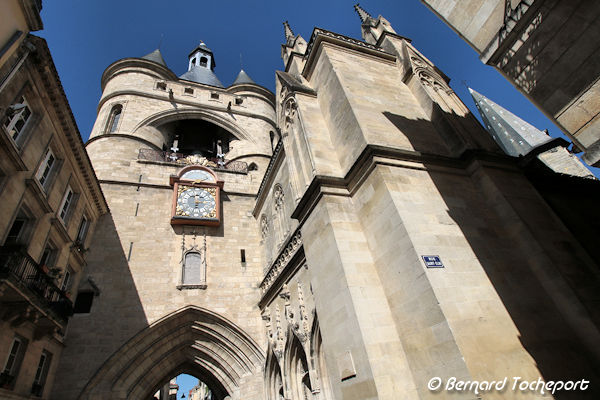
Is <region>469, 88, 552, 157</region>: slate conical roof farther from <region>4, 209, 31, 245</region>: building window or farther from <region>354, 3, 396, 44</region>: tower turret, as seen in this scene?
<region>4, 209, 31, 245</region>: building window

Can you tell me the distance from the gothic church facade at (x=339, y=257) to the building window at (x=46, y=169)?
3.44 meters

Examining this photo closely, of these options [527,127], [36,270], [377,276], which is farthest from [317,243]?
[527,127]

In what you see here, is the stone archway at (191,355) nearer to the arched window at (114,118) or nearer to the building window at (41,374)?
the building window at (41,374)

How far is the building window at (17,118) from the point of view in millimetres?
6105

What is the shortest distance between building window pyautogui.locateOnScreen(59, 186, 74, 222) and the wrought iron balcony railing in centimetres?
213

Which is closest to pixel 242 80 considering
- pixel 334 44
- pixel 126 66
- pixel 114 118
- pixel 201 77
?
pixel 201 77

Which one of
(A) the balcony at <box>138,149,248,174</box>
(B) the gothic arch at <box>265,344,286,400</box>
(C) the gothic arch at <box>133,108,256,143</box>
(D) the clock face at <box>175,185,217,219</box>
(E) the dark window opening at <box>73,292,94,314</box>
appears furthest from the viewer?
(C) the gothic arch at <box>133,108,256,143</box>

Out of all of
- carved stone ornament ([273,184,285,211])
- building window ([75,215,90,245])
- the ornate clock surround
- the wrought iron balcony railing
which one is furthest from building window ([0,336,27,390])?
carved stone ornament ([273,184,285,211])

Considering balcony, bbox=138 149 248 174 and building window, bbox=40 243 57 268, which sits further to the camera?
balcony, bbox=138 149 248 174

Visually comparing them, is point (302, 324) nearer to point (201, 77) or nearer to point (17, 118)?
point (17, 118)

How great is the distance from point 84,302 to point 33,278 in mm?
3615

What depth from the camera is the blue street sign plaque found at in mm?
4383

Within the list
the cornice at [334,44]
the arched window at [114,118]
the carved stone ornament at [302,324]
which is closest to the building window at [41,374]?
the carved stone ornament at [302,324]

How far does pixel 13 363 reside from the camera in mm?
6699
